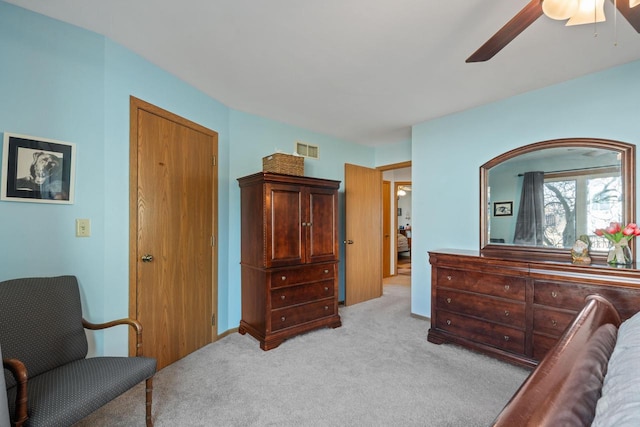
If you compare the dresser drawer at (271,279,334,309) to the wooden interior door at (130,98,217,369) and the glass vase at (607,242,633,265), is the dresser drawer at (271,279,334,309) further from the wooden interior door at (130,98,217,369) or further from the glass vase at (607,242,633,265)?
the glass vase at (607,242,633,265)

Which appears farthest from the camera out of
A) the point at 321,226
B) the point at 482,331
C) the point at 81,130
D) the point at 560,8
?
the point at 321,226

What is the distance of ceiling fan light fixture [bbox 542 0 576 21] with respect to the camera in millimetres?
Answer: 1201

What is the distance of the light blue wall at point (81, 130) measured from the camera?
1.62 meters

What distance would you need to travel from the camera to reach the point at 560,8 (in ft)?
4.07

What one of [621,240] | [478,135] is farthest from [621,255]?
[478,135]

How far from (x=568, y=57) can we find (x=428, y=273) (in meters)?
2.37

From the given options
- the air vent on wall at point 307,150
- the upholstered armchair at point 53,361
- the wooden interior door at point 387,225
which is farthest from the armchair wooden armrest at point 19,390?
the wooden interior door at point 387,225

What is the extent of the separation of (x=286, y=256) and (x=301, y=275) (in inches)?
11.1

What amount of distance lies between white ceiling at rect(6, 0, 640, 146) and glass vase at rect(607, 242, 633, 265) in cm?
142

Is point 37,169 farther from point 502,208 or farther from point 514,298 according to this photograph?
point 502,208

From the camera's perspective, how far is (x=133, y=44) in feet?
6.52

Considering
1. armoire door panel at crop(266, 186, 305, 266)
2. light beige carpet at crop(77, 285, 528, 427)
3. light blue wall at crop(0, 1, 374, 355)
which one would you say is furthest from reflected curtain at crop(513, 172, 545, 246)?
light blue wall at crop(0, 1, 374, 355)

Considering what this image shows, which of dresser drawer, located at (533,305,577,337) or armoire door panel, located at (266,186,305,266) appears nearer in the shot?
dresser drawer, located at (533,305,577,337)

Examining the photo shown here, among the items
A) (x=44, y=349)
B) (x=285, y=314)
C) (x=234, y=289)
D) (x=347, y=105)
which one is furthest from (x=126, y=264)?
(x=347, y=105)
